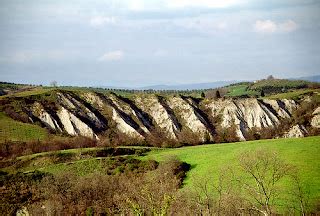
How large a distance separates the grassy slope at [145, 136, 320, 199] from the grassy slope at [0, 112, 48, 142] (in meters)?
36.1

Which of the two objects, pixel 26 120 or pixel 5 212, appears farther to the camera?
pixel 26 120

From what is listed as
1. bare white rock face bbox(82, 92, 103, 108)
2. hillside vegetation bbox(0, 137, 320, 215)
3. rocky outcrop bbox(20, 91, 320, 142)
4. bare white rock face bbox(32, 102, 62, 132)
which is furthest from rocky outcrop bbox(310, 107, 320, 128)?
Answer: bare white rock face bbox(32, 102, 62, 132)

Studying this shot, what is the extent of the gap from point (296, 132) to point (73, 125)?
72896 millimetres

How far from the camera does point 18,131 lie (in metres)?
105

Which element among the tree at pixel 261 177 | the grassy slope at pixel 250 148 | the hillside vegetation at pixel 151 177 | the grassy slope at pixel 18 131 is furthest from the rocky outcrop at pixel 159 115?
the tree at pixel 261 177

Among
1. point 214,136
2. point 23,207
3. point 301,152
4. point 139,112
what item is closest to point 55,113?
point 139,112

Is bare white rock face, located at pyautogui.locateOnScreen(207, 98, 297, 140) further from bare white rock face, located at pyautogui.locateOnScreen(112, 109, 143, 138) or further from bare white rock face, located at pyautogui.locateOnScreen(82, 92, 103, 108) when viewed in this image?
bare white rock face, located at pyautogui.locateOnScreen(82, 92, 103, 108)

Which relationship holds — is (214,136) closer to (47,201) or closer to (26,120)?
(26,120)

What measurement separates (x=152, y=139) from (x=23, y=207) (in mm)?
64545

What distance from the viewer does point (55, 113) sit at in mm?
129125

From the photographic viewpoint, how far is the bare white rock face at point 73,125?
406ft

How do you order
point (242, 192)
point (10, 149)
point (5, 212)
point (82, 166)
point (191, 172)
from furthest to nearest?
point (10, 149), point (82, 166), point (191, 172), point (5, 212), point (242, 192)

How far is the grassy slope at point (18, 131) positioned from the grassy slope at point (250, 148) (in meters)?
36.1

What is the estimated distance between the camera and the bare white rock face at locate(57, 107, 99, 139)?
406 ft
